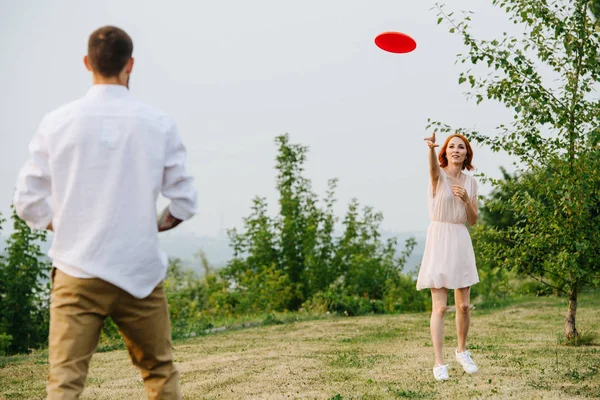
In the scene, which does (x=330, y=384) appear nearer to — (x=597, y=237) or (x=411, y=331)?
(x=597, y=237)

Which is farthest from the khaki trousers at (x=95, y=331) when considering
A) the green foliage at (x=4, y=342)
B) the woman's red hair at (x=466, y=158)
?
the green foliage at (x=4, y=342)

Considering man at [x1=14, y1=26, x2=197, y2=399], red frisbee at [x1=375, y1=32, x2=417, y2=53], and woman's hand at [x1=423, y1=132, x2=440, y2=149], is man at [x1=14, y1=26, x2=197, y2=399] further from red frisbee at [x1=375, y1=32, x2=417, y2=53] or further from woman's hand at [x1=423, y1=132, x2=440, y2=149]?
red frisbee at [x1=375, y1=32, x2=417, y2=53]

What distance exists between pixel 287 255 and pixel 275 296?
1059 millimetres

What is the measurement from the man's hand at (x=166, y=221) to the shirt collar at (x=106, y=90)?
551 mm

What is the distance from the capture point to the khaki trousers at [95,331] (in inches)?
125

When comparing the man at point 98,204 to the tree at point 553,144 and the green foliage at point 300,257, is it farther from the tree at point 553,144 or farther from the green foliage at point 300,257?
the green foliage at point 300,257

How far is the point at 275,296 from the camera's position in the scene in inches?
549

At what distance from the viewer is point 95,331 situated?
Result: 3260 mm

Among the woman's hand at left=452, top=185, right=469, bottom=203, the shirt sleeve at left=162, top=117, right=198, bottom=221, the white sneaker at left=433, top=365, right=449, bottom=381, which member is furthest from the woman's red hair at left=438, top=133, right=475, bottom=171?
the shirt sleeve at left=162, top=117, right=198, bottom=221

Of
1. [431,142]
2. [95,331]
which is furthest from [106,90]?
[431,142]

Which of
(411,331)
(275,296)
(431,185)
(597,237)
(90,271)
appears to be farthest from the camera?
(275,296)

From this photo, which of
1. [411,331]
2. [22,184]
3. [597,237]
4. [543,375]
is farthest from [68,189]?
[411,331]

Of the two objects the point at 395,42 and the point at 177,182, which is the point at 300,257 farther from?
the point at 177,182

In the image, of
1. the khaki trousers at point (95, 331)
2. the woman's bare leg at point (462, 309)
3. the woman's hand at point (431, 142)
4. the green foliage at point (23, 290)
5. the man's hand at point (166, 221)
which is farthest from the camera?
the green foliage at point (23, 290)
